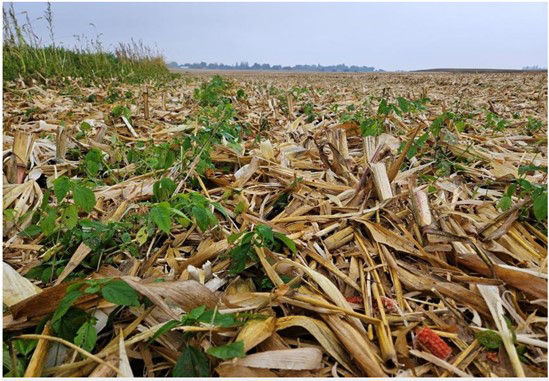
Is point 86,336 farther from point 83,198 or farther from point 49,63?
point 49,63

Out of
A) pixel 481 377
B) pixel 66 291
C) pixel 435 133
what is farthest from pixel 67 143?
pixel 481 377

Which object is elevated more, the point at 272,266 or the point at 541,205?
the point at 541,205

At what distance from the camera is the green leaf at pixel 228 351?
1.07m

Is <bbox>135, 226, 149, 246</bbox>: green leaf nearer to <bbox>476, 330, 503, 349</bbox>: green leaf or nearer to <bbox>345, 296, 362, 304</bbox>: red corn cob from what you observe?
<bbox>345, 296, 362, 304</bbox>: red corn cob

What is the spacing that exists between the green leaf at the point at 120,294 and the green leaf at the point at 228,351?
0.89ft

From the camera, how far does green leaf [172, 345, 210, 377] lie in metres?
1.10

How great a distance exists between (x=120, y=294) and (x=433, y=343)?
0.91m

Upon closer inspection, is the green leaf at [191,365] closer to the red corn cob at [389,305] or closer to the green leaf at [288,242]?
the green leaf at [288,242]

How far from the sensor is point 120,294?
119cm

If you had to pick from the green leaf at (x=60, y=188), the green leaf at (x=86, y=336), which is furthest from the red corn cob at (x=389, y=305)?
the green leaf at (x=60, y=188)

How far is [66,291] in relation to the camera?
1.25m

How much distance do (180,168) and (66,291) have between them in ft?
3.99

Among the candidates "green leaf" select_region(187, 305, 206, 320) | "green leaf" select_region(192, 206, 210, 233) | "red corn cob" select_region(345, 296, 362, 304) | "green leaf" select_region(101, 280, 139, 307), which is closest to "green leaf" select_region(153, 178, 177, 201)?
"green leaf" select_region(192, 206, 210, 233)

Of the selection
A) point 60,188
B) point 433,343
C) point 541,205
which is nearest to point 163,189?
point 60,188
